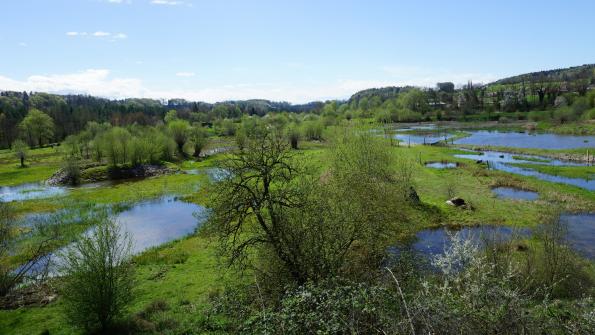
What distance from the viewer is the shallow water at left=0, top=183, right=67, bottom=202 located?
5795 centimetres

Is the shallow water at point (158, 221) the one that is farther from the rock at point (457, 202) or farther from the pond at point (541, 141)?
the pond at point (541, 141)

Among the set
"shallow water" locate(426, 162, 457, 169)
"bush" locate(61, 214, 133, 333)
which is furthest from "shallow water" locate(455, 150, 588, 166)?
"bush" locate(61, 214, 133, 333)

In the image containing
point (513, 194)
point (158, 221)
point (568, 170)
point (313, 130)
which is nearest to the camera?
point (158, 221)

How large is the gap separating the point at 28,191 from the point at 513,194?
244 ft

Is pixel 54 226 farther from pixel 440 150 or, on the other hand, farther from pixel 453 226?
pixel 440 150

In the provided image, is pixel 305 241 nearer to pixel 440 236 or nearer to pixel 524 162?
pixel 440 236

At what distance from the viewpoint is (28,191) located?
204 feet

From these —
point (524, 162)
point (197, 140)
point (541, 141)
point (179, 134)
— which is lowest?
point (524, 162)

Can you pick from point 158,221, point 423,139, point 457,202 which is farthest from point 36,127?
point 457,202

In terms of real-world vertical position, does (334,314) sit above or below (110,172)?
above

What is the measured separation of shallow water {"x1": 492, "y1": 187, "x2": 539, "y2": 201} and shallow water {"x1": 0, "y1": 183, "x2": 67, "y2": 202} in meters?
65.4

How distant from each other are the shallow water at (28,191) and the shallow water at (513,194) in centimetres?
6542

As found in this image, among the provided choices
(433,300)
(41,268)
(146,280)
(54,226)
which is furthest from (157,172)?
(433,300)

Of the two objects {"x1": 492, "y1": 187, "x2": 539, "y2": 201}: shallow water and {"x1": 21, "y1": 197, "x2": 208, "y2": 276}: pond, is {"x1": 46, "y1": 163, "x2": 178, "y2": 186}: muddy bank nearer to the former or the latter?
{"x1": 21, "y1": 197, "x2": 208, "y2": 276}: pond
